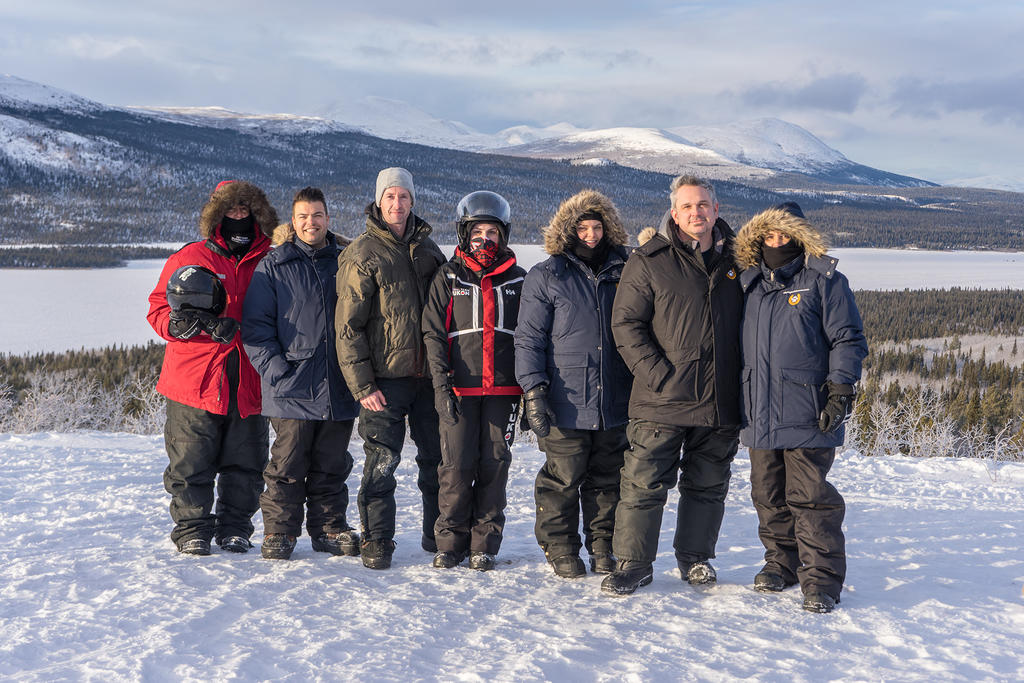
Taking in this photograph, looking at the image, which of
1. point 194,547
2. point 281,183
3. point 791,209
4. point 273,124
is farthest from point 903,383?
point 273,124

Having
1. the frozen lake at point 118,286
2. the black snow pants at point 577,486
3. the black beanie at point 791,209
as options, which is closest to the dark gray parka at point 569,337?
the black snow pants at point 577,486

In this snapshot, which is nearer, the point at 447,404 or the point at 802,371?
the point at 802,371

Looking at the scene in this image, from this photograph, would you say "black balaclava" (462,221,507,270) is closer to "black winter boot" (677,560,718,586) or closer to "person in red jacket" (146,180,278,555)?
"person in red jacket" (146,180,278,555)

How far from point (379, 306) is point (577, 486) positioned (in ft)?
3.76

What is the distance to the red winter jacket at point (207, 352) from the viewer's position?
3.32m

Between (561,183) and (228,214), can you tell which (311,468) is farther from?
(561,183)

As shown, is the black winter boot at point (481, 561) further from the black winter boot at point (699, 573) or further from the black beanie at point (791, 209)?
the black beanie at point (791, 209)

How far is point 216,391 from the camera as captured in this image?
333cm

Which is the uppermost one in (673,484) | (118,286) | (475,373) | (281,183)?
(281,183)

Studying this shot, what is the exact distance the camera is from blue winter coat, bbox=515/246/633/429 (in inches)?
124

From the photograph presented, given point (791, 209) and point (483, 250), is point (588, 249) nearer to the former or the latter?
point (483, 250)

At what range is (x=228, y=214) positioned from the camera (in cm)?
347

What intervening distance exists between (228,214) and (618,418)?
6.40 feet

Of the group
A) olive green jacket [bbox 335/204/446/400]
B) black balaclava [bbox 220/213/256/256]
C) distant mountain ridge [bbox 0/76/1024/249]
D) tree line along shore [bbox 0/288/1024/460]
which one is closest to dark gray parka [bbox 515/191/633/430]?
olive green jacket [bbox 335/204/446/400]
